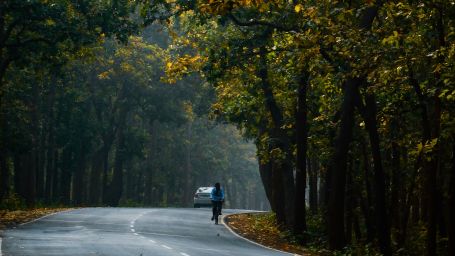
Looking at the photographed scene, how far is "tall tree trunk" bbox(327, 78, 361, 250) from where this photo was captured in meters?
23.8

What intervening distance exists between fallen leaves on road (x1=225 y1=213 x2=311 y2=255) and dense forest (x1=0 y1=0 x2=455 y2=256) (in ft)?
2.32

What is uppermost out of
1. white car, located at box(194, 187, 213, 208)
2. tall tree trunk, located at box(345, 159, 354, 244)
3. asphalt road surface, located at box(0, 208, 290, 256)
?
white car, located at box(194, 187, 213, 208)

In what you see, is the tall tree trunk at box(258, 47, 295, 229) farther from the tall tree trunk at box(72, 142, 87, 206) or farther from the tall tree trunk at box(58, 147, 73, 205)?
the tall tree trunk at box(58, 147, 73, 205)

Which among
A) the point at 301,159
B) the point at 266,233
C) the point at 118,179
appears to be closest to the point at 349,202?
the point at 266,233

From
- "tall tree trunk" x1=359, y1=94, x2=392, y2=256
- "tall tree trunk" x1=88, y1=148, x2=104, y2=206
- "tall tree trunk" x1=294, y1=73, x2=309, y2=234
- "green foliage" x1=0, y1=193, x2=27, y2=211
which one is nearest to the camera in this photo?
"tall tree trunk" x1=359, y1=94, x2=392, y2=256

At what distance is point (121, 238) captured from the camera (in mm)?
24234

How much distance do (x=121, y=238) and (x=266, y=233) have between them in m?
9.68

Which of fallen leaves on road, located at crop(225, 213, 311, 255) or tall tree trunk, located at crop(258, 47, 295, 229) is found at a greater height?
tall tree trunk, located at crop(258, 47, 295, 229)

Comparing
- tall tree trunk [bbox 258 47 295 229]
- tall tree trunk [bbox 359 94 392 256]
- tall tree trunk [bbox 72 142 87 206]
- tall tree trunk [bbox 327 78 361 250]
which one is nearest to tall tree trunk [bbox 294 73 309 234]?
tall tree trunk [bbox 258 47 295 229]

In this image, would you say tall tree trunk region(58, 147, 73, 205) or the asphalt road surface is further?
tall tree trunk region(58, 147, 73, 205)

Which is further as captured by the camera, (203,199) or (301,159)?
(203,199)

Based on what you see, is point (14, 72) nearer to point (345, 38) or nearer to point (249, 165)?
point (345, 38)

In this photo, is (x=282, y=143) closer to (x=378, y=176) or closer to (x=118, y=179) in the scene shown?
(x=378, y=176)

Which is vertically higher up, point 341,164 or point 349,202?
point 341,164
